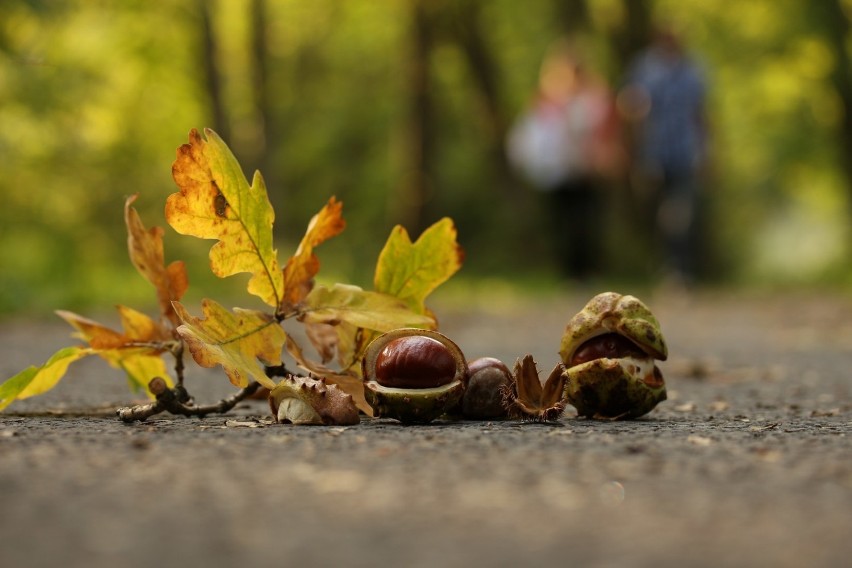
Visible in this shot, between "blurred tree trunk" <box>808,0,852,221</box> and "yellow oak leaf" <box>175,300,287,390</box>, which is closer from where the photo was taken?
"yellow oak leaf" <box>175,300,287,390</box>

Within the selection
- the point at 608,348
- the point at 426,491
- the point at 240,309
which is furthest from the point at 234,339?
the point at 426,491

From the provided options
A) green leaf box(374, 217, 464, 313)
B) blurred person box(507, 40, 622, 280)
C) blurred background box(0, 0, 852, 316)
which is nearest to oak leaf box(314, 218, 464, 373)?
green leaf box(374, 217, 464, 313)

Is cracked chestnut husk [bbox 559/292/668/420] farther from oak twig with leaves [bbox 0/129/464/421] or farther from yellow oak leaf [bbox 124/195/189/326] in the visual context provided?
yellow oak leaf [bbox 124/195/189/326]

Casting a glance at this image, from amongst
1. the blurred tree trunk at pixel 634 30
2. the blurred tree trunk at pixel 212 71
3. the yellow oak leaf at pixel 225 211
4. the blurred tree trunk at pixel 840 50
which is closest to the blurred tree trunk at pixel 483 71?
the blurred tree trunk at pixel 634 30

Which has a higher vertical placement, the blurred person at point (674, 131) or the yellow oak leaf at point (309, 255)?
the blurred person at point (674, 131)

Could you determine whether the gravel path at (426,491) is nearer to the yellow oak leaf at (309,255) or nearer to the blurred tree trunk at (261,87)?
the yellow oak leaf at (309,255)

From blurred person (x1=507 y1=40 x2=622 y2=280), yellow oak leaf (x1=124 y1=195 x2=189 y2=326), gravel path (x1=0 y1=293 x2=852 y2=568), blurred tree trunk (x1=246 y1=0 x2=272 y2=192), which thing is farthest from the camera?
blurred tree trunk (x1=246 y1=0 x2=272 y2=192)

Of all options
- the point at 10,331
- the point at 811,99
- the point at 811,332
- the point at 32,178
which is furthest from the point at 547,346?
the point at 811,99
